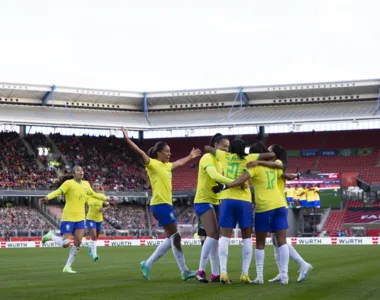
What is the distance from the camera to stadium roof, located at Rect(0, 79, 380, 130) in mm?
65250

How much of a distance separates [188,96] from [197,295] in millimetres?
60658

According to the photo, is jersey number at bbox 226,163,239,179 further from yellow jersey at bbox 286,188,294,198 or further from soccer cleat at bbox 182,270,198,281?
yellow jersey at bbox 286,188,294,198

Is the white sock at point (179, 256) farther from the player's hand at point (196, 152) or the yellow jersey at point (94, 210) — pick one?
the yellow jersey at point (94, 210)

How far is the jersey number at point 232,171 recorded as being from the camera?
12.5 metres

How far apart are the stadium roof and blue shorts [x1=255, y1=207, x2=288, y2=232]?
175ft

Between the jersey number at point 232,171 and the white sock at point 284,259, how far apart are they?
1518 millimetres

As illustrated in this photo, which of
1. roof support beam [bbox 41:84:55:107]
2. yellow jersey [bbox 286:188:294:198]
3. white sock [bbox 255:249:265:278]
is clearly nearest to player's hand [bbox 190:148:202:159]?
white sock [bbox 255:249:265:278]

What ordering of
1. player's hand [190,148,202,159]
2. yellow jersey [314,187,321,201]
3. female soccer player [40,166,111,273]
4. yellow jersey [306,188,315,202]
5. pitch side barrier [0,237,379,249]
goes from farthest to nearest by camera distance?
yellow jersey [314,187,321,201] < yellow jersey [306,188,315,202] < pitch side barrier [0,237,379,249] < female soccer player [40,166,111,273] < player's hand [190,148,202,159]

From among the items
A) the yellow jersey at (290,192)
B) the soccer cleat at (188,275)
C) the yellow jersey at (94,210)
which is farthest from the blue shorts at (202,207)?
the yellow jersey at (290,192)

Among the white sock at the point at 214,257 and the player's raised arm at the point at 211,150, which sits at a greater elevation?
the player's raised arm at the point at 211,150

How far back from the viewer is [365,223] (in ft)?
200

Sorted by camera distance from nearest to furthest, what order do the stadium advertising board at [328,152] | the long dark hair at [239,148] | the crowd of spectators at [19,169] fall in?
the long dark hair at [239,148] → the crowd of spectators at [19,169] → the stadium advertising board at [328,152]

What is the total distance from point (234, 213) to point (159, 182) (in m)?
1.74

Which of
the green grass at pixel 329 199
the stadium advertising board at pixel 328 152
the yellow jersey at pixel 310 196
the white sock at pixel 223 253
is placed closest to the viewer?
the white sock at pixel 223 253
